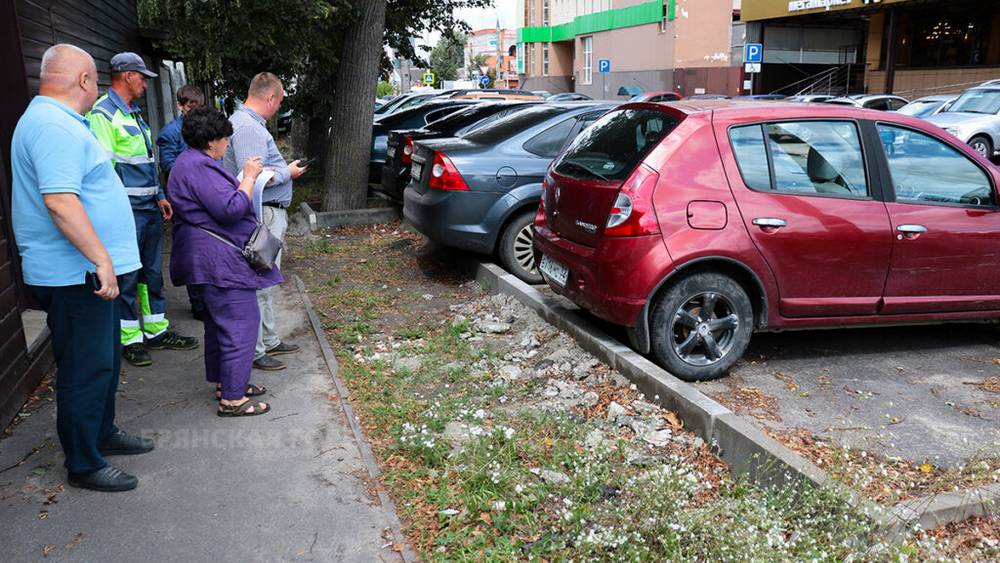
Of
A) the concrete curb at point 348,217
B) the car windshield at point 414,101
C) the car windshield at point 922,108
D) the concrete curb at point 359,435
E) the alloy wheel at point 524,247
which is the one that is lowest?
the concrete curb at point 359,435

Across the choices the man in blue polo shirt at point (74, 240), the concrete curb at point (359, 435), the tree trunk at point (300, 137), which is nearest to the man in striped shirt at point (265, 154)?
the concrete curb at point (359, 435)

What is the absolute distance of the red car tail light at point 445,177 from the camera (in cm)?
727

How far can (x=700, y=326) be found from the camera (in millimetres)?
4996

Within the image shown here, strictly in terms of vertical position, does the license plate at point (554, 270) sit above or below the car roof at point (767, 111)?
below

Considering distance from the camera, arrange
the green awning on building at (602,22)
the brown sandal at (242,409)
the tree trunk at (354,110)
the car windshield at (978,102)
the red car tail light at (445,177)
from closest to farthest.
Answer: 1. the brown sandal at (242,409)
2. the red car tail light at (445,177)
3. the tree trunk at (354,110)
4. the car windshield at (978,102)
5. the green awning on building at (602,22)

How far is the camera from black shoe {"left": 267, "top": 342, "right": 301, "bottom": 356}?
19.1 ft

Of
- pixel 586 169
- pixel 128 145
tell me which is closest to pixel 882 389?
pixel 586 169

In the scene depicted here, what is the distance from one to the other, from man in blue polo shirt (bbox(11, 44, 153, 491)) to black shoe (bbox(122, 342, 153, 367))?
1770mm

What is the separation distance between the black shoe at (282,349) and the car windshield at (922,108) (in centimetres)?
1788

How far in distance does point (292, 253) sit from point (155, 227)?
140 inches

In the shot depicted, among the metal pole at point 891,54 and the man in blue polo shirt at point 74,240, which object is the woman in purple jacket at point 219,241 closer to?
the man in blue polo shirt at point 74,240

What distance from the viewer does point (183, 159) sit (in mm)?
4414

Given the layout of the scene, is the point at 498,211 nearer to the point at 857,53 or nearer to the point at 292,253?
the point at 292,253

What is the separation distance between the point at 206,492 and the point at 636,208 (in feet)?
9.35
